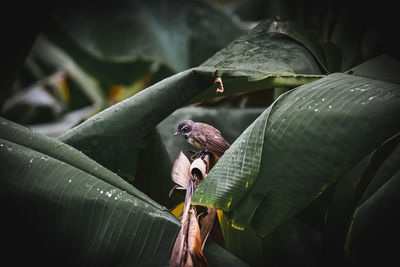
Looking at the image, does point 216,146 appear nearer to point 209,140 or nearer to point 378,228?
point 209,140

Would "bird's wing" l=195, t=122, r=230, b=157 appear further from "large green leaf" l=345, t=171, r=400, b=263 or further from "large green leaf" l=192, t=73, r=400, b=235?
"large green leaf" l=345, t=171, r=400, b=263

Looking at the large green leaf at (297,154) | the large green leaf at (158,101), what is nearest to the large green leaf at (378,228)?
the large green leaf at (297,154)

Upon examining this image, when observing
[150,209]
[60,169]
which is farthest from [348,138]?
[60,169]

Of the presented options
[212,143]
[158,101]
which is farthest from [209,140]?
[158,101]

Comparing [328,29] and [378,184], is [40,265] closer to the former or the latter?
[378,184]

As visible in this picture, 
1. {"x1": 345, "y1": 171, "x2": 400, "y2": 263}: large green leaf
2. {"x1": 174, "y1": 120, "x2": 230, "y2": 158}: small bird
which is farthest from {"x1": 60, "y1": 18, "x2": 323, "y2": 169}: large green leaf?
{"x1": 345, "y1": 171, "x2": 400, "y2": 263}: large green leaf

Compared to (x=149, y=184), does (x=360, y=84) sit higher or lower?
higher
